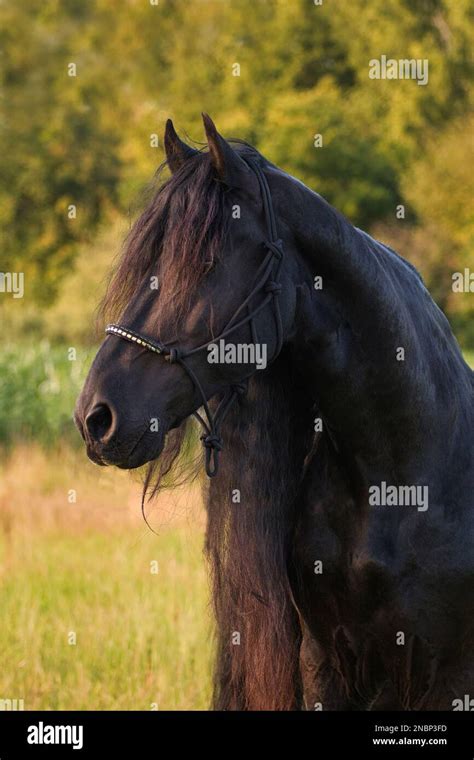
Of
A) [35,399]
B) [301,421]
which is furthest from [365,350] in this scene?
[35,399]

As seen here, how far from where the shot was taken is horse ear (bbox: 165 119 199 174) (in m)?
3.59

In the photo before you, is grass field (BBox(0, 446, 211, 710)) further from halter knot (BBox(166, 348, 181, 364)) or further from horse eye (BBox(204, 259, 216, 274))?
horse eye (BBox(204, 259, 216, 274))

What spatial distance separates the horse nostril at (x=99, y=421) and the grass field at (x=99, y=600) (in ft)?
4.13

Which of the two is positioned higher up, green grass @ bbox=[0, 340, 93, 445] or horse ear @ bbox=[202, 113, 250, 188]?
green grass @ bbox=[0, 340, 93, 445]

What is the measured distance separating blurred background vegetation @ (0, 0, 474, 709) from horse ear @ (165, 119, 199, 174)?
8920mm

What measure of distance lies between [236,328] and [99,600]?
5.35 meters

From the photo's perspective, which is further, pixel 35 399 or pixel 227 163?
pixel 35 399

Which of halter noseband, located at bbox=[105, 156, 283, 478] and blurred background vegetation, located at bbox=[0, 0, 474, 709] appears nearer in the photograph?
halter noseband, located at bbox=[105, 156, 283, 478]

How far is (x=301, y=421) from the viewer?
396 centimetres

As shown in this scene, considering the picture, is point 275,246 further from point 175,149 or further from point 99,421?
point 99,421

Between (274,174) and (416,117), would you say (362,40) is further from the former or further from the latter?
(274,174)

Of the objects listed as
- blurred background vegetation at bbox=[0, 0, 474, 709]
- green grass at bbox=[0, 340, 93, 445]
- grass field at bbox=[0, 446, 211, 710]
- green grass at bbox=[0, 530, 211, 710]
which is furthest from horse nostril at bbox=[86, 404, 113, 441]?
green grass at bbox=[0, 340, 93, 445]

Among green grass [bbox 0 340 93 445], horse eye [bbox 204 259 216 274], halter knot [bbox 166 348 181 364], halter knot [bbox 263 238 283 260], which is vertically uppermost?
green grass [bbox 0 340 93 445]

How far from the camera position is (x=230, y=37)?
51906 millimetres
